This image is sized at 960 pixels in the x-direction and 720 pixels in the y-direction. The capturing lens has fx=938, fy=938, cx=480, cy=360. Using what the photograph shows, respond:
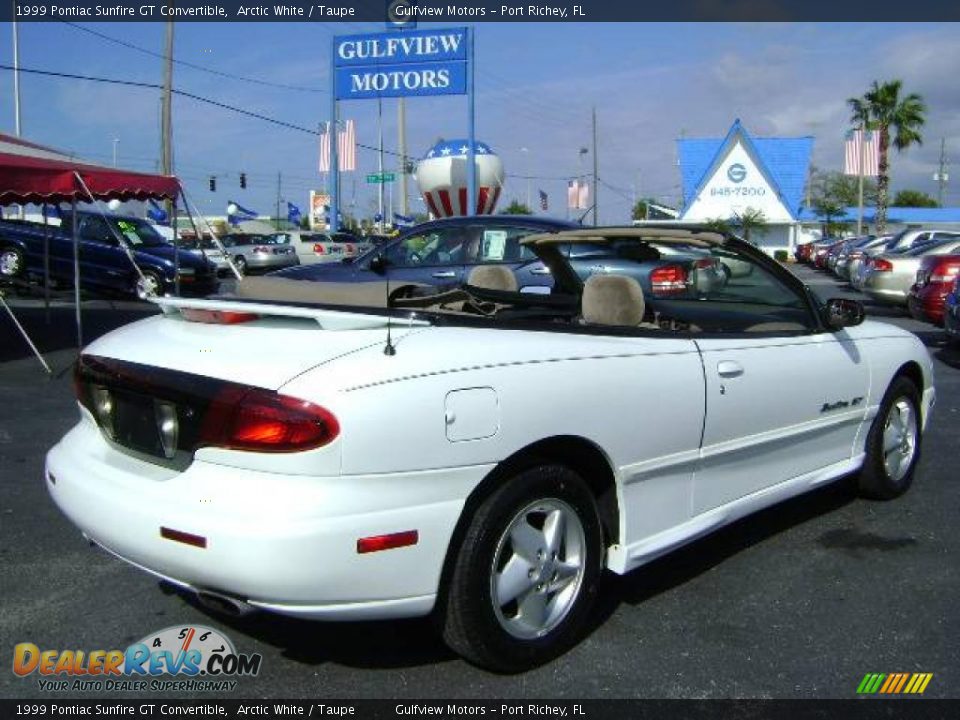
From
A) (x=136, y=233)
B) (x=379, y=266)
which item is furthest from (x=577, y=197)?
(x=379, y=266)

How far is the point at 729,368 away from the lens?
12.2ft

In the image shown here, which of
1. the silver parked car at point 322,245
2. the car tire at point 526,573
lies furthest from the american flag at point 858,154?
the car tire at point 526,573

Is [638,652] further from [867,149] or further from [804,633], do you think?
[867,149]

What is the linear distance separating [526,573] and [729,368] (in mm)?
1265

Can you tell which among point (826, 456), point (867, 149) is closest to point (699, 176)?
point (867, 149)

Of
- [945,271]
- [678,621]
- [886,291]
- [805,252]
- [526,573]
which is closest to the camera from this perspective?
[526,573]

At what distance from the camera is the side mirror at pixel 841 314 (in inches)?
175

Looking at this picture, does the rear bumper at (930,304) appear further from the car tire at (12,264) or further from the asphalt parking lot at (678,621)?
the car tire at (12,264)

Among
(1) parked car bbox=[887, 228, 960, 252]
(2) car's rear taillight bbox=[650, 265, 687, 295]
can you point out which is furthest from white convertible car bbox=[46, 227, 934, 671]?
(1) parked car bbox=[887, 228, 960, 252]

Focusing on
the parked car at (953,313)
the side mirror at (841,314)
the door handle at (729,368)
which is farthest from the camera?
the parked car at (953,313)

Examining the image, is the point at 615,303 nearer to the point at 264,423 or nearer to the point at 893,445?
the point at 264,423
